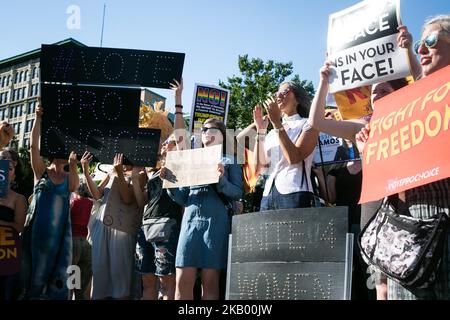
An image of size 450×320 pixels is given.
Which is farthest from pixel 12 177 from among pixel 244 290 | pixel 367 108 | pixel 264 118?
pixel 367 108

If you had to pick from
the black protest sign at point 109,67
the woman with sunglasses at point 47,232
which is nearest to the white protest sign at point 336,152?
the black protest sign at point 109,67

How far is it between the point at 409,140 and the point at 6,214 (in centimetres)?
371

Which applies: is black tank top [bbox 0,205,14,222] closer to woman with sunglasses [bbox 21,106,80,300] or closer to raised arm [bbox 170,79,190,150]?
woman with sunglasses [bbox 21,106,80,300]

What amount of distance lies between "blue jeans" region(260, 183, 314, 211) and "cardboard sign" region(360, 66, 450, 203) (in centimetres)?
88

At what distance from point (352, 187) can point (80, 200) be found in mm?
3480

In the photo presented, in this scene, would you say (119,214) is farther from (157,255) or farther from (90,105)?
(90,105)

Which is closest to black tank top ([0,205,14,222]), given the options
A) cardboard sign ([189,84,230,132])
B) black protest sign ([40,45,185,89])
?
black protest sign ([40,45,185,89])

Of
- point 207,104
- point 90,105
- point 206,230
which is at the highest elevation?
point 207,104

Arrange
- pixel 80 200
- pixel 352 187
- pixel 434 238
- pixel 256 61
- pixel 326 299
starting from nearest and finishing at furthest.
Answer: pixel 434 238 < pixel 326 299 < pixel 352 187 < pixel 80 200 < pixel 256 61

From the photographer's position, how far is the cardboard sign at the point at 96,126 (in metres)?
4.74

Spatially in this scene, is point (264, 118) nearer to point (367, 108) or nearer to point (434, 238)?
point (367, 108)

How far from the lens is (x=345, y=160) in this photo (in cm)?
427

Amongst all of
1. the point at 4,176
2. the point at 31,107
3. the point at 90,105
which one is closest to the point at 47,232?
the point at 4,176

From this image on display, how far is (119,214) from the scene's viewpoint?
198 inches
